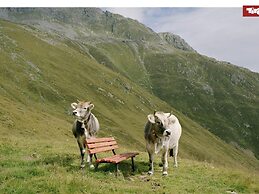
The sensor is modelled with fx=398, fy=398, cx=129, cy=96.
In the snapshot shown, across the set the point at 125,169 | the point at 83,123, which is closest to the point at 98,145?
the point at 83,123

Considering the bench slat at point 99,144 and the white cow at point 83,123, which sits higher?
the white cow at point 83,123

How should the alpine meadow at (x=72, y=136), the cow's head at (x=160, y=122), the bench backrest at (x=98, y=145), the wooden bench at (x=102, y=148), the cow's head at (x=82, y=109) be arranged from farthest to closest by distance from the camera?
the cow's head at (x=82, y=109) < the bench backrest at (x=98, y=145) < the cow's head at (x=160, y=122) < the wooden bench at (x=102, y=148) < the alpine meadow at (x=72, y=136)

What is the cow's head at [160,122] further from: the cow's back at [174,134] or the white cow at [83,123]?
the white cow at [83,123]

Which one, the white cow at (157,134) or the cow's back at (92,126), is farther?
the cow's back at (92,126)

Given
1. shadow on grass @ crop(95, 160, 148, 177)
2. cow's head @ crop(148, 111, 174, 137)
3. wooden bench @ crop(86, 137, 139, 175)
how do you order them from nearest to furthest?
wooden bench @ crop(86, 137, 139, 175)
cow's head @ crop(148, 111, 174, 137)
shadow on grass @ crop(95, 160, 148, 177)

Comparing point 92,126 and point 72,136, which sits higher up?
point 92,126

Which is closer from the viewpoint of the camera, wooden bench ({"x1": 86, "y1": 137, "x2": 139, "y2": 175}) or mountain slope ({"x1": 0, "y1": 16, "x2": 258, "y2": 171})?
wooden bench ({"x1": 86, "y1": 137, "x2": 139, "y2": 175})

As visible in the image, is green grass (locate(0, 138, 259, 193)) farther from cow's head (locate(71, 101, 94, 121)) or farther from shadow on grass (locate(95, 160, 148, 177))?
cow's head (locate(71, 101, 94, 121))

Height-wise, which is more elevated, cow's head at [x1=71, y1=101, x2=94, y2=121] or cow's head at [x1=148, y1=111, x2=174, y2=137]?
cow's head at [x1=71, y1=101, x2=94, y2=121]

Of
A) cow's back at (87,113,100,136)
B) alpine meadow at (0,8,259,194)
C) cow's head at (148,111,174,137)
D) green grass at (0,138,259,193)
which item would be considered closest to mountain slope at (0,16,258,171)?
alpine meadow at (0,8,259,194)

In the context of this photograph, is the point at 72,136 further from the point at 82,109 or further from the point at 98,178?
the point at 98,178

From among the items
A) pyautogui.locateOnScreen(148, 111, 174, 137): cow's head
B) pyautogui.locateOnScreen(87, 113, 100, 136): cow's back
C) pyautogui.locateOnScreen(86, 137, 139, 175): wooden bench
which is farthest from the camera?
pyautogui.locateOnScreen(87, 113, 100, 136): cow's back

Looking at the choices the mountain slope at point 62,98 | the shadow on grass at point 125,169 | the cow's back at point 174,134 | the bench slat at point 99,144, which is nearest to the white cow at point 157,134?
the shadow on grass at point 125,169

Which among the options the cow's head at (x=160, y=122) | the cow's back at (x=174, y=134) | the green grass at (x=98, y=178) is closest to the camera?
the green grass at (x=98, y=178)
